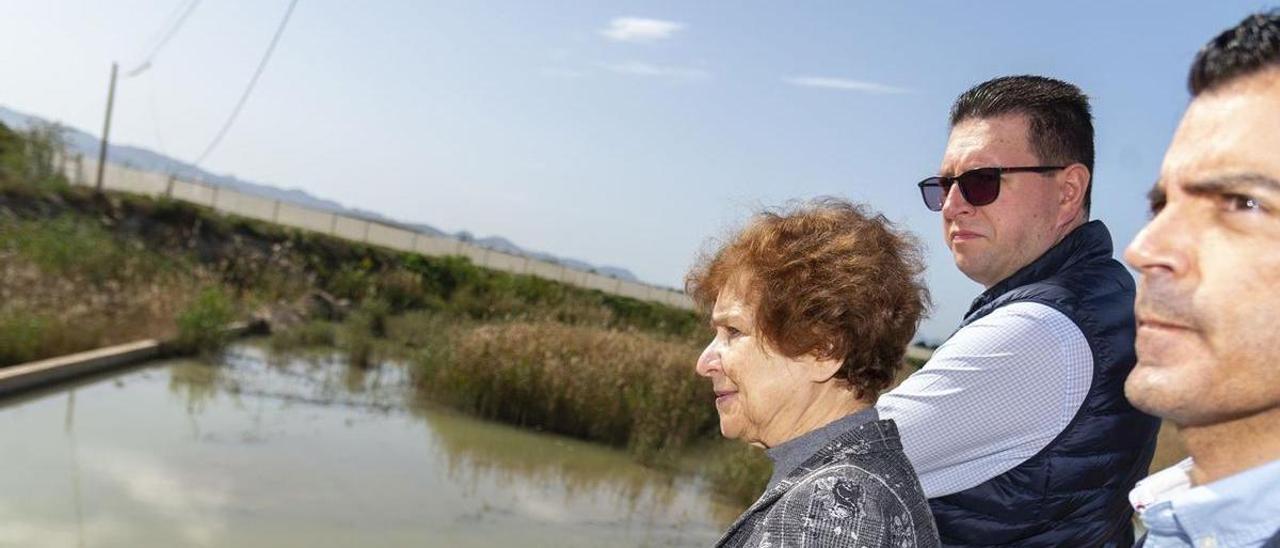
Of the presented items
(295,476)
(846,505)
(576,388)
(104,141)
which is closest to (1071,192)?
(846,505)

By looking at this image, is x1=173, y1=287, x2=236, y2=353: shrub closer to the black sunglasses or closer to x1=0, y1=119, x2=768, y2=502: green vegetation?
x1=0, y1=119, x2=768, y2=502: green vegetation

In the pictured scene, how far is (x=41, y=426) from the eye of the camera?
24.1 ft

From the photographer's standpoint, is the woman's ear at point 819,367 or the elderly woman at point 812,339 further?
the woman's ear at point 819,367

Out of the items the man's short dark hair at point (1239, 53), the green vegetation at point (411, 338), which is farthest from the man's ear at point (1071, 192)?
the green vegetation at point (411, 338)

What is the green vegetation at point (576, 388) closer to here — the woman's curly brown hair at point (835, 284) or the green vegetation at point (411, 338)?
the green vegetation at point (411, 338)

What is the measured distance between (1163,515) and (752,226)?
823 millimetres

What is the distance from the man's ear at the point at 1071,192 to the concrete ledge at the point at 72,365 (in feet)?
24.5

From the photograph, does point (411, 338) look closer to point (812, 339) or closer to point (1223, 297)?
point (812, 339)

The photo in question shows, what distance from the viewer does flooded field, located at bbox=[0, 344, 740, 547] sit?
5.95m

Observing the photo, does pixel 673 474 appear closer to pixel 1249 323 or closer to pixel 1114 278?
pixel 1114 278

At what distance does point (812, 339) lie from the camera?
1.79 m

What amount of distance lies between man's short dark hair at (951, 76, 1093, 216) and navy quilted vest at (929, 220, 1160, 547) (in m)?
0.37

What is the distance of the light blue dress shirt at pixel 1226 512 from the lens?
109 centimetres

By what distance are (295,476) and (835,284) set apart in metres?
5.94
